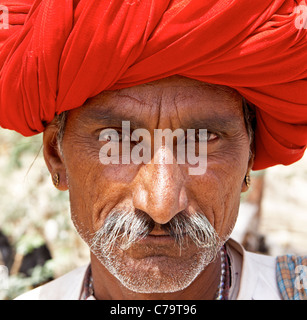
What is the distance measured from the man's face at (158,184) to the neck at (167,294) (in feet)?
0.74

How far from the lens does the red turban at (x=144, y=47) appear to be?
193cm

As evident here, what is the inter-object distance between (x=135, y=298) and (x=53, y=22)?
1217mm

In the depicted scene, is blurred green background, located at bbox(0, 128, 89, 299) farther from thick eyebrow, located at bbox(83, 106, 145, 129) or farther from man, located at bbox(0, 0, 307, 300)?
thick eyebrow, located at bbox(83, 106, 145, 129)

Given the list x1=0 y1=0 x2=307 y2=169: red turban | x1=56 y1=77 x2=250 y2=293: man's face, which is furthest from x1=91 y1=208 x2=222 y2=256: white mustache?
x1=0 y1=0 x2=307 y2=169: red turban

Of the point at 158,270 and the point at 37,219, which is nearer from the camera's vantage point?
the point at 158,270

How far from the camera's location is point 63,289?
8.96 ft

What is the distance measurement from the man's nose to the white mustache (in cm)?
5

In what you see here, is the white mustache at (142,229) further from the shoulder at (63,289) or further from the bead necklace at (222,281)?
the shoulder at (63,289)

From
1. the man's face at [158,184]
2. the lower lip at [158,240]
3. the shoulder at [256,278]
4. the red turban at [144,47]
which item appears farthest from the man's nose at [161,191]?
the shoulder at [256,278]

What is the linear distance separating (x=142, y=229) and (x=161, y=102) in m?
0.50

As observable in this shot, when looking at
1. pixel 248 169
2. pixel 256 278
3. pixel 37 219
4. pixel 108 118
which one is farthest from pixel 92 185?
pixel 37 219

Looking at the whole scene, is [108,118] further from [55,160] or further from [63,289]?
[63,289]

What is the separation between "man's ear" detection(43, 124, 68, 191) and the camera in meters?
2.41

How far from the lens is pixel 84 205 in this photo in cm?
226
